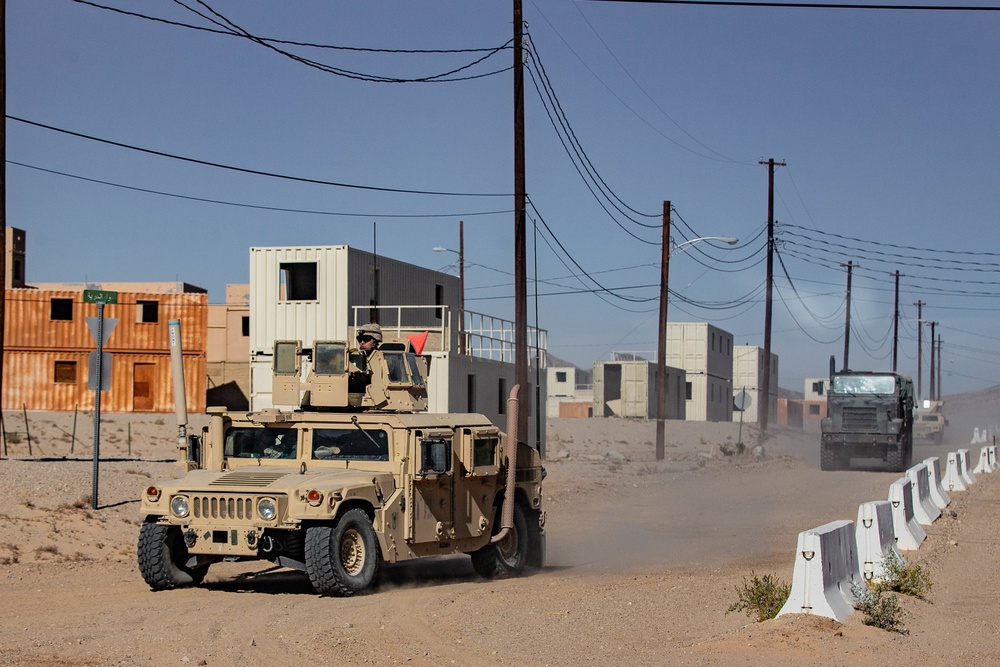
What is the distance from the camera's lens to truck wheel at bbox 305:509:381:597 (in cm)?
1070

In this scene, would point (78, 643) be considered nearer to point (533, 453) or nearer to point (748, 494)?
point (533, 453)

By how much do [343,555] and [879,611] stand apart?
4777 millimetres

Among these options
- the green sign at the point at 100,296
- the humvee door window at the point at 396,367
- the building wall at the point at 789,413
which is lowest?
the building wall at the point at 789,413

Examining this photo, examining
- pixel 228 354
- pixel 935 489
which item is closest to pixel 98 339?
pixel 935 489

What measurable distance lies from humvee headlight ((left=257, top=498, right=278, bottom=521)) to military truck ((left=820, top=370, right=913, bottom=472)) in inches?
1038

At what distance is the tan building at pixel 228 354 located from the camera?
1911 inches

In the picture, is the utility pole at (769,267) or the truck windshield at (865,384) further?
the utility pole at (769,267)

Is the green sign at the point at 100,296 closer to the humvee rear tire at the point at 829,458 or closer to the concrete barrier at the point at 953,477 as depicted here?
the concrete barrier at the point at 953,477

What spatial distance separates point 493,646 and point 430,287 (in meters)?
29.6

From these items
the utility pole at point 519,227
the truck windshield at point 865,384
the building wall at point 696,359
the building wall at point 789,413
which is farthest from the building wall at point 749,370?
the utility pole at point 519,227

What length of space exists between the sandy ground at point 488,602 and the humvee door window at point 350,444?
1359 millimetres

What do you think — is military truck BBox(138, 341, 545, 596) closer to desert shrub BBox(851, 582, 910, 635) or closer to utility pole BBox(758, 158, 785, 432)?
desert shrub BBox(851, 582, 910, 635)

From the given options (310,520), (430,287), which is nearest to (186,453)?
(310,520)

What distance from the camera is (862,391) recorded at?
35.4 metres
